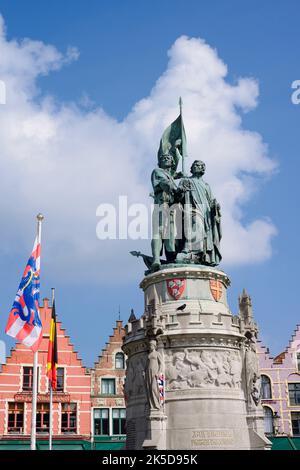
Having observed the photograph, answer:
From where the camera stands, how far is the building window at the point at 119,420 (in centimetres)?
5059

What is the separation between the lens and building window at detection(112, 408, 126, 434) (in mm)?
50594

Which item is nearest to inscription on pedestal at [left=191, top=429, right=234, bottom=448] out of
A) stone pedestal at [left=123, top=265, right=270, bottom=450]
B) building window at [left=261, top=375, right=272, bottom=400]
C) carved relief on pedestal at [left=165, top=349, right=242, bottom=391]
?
stone pedestal at [left=123, top=265, right=270, bottom=450]

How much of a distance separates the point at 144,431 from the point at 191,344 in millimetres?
3773

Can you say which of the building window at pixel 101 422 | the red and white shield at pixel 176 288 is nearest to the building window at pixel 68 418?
the building window at pixel 101 422

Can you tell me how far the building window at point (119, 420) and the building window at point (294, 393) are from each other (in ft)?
48.7

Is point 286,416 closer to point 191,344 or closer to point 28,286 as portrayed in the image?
point 191,344

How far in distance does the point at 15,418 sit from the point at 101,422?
7244mm

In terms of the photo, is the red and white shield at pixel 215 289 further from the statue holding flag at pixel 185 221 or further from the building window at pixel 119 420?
the building window at pixel 119 420

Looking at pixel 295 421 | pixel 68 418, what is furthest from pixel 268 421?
pixel 68 418

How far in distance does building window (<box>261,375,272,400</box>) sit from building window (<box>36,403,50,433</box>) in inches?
738

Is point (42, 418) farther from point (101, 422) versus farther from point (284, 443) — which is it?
point (284, 443)

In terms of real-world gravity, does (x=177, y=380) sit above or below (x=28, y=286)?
below

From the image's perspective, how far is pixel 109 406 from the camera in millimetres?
51344

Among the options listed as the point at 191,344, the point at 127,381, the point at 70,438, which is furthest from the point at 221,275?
the point at 70,438
